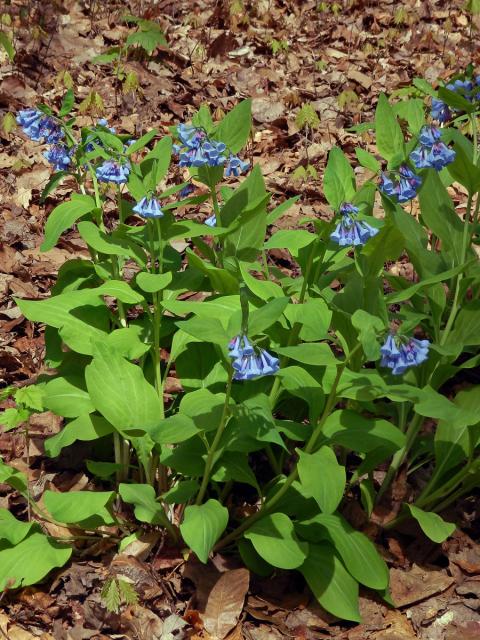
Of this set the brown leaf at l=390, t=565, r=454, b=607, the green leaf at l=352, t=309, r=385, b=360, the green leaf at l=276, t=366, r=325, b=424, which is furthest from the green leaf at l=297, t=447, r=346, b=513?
A: the brown leaf at l=390, t=565, r=454, b=607

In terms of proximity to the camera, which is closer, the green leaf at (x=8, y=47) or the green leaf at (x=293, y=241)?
the green leaf at (x=293, y=241)

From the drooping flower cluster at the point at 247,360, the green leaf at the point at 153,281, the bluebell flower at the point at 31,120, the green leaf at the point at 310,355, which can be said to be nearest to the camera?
the drooping flower cluster at the point at 247,360

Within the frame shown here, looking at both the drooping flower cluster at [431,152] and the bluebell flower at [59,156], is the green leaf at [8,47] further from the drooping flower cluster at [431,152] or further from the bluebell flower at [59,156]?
the drooping flower cluster at [431,152]

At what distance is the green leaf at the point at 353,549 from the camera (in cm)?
217

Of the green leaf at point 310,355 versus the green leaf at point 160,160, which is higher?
the green leaf at point 160,160

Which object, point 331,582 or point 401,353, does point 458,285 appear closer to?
→ point 401,353

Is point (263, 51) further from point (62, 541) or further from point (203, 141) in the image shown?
point (62, 541)

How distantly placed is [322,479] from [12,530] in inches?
40.8

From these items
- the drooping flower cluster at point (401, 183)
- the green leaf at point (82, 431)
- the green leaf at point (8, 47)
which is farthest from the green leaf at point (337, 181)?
the green leaf at point (8, 47)

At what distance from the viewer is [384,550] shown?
249 centimetres

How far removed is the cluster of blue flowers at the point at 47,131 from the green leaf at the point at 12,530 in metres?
1.25

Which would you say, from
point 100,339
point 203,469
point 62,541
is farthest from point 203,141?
point 62,541

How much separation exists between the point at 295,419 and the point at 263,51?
4.70 meters

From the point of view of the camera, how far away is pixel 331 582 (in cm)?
221
